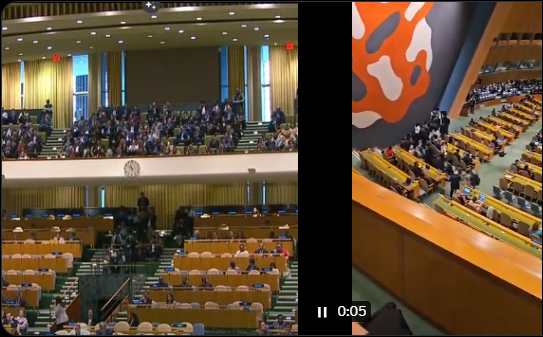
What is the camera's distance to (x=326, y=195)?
0.85 metres

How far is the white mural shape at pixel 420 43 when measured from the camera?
2256 mm

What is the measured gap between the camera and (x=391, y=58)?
2.47m

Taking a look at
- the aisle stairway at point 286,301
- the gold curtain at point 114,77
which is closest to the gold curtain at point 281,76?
the gold curtain at point 114,77

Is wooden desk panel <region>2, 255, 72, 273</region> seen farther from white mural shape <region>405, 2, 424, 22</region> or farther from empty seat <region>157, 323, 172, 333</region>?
white mural shape <region>405, 2, 424, 22</region>

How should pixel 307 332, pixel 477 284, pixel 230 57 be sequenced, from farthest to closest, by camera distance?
pixel 230 57 < pixel 477 284 < pixel 307 332

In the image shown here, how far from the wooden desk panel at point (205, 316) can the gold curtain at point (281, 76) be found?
3228 mm

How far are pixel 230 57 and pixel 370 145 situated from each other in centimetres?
485

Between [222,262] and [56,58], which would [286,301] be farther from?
[56,58]

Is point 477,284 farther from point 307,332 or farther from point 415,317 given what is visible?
point 307,332

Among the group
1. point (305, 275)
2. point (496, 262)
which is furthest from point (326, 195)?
point (496, 262)

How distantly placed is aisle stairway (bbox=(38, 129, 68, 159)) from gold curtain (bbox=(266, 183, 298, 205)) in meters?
2.05

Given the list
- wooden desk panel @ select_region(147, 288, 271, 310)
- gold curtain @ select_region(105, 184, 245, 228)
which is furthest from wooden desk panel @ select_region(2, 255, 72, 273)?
gold curtain @ select_region(105, 184, 245, 228)

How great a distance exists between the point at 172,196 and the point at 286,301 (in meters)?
3.17

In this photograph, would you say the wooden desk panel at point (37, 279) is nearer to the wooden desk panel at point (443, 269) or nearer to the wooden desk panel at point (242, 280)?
the wooden desk panel at point (242, 280)
